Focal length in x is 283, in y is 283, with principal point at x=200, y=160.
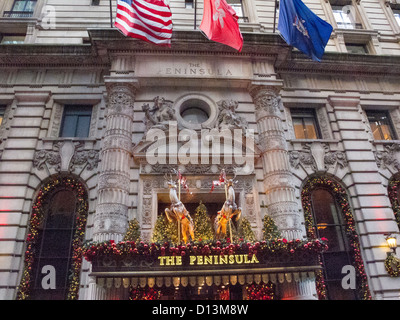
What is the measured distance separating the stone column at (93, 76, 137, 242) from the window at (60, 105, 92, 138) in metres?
1.69

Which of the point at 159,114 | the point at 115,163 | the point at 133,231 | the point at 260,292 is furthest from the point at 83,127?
the point at 260,292

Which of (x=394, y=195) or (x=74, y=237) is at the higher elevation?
(x=394, y=195)

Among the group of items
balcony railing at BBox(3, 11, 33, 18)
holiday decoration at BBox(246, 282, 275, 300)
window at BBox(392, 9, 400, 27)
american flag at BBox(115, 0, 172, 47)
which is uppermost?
window at BBox(392, 9, 400, 27)

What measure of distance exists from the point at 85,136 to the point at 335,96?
14.1 metres

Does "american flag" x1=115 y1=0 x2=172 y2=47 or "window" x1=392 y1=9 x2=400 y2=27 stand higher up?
"window" x1=392 y1=9 x2=400 y2=27

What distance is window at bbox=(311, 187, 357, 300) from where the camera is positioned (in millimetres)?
12672

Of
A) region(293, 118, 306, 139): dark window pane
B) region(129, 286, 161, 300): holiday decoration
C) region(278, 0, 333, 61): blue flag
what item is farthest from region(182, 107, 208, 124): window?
region(129, 286, 161, 300): holiday decoration

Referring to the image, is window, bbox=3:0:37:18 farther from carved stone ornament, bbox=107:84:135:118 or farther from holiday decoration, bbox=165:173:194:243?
holiday decoration, bbox=165:173:194:243

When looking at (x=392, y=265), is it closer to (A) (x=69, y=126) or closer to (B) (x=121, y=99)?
(B) (x=121, y=99)

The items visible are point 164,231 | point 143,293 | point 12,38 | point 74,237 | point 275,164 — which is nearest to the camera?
point 143,293

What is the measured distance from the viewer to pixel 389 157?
15219 millimetres

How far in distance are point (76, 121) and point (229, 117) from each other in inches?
323

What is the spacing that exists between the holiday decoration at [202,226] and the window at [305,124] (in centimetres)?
730
